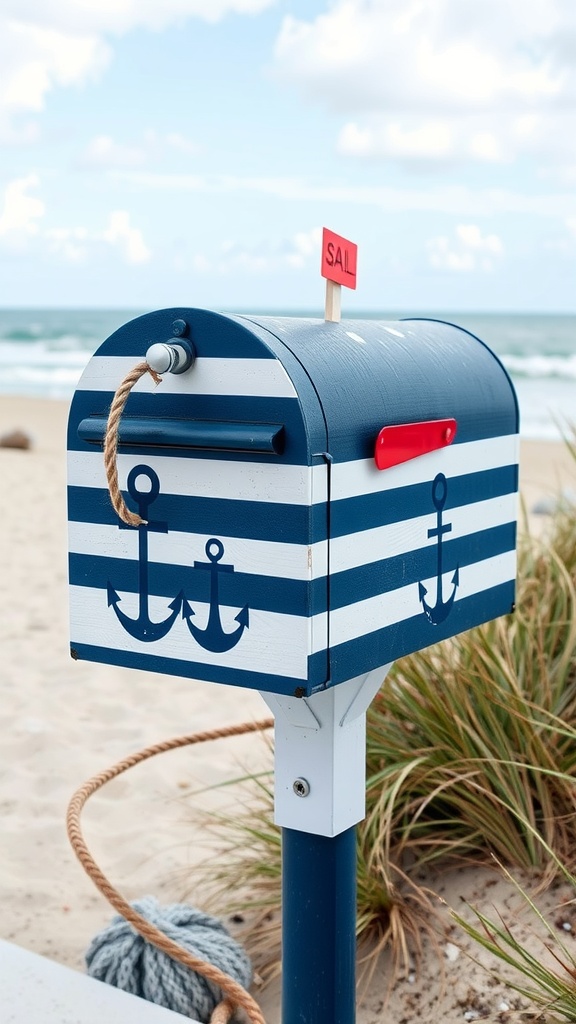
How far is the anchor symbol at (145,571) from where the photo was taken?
60.7 inches

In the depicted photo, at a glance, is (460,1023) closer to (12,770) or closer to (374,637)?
(374,637)

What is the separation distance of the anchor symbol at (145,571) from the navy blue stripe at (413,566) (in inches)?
9.2

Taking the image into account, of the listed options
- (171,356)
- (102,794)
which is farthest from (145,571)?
(102,794)

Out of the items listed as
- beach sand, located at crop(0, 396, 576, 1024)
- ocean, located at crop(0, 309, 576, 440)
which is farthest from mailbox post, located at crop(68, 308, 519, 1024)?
ocean, located at crop(0, 309, 576, 440)

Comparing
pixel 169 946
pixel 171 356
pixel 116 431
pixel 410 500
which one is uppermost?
pixel 171 356

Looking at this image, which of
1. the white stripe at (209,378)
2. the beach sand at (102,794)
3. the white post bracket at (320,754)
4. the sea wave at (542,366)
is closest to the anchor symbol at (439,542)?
the white post bracket at (320,754)

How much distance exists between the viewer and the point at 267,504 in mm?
1426

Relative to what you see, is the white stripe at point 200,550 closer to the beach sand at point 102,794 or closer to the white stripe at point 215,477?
the white stripe at point 215,477

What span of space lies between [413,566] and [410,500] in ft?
0.33

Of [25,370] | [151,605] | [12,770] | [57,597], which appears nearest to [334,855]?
[151,605]

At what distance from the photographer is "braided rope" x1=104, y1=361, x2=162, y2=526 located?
4.83 feet

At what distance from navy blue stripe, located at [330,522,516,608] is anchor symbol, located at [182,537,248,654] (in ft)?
0.46

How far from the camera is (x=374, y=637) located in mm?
1572

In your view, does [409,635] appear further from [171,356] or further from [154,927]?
[154,927]
